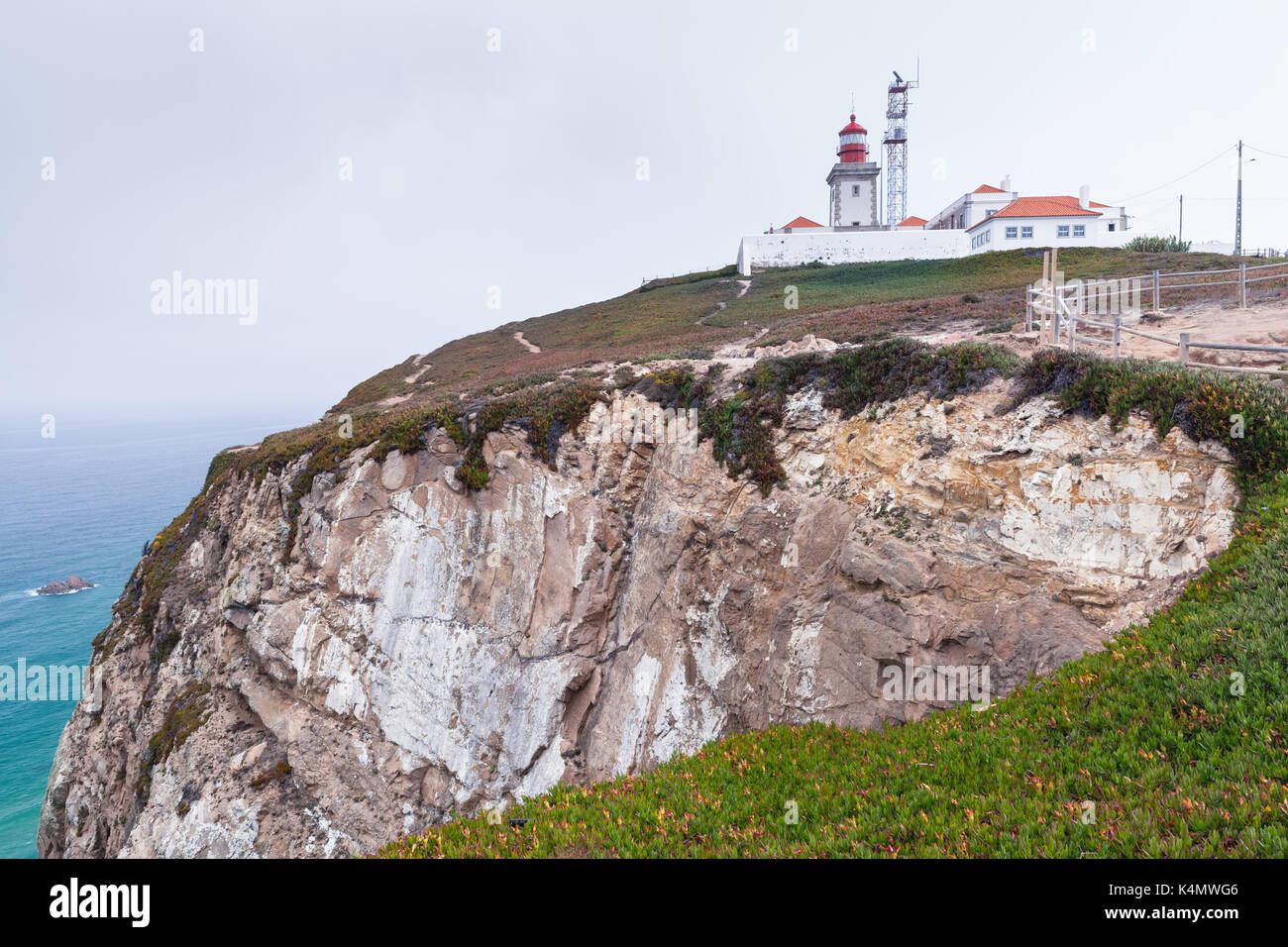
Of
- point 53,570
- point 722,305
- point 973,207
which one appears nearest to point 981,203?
point 973,207

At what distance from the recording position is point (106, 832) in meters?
20.2

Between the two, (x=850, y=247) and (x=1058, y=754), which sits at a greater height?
(x=850, y=247)

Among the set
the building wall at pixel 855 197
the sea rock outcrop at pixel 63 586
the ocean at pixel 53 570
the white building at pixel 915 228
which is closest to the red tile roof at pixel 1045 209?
the white building at pixel 915 228

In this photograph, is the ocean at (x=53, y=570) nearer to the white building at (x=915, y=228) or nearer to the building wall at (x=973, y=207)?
the white building at (x=915, y=228)

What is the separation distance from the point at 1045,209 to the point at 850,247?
17832 millimetres

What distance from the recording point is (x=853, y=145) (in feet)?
247

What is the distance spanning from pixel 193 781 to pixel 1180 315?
33.1 metres

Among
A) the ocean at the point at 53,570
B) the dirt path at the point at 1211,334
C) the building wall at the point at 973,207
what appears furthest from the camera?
the building wall at the point at 973,207

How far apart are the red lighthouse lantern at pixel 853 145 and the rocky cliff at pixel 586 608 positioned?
71442 millimetres

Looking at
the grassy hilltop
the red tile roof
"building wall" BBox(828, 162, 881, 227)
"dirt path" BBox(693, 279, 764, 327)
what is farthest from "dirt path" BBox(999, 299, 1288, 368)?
"building wall" BBox(828, 162, 881, 227)

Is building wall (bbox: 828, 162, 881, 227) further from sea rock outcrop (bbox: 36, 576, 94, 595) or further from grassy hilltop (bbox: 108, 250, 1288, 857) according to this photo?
sea rock outcrop (bbox: 36, 576, 94, 595)

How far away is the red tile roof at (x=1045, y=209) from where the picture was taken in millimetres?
60906

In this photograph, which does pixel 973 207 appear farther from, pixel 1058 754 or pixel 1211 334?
pixel 1058 754

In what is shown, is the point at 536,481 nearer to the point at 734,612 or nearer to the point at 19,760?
the point at 734,612
